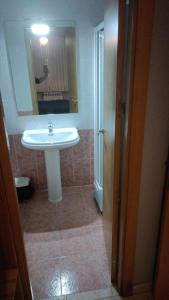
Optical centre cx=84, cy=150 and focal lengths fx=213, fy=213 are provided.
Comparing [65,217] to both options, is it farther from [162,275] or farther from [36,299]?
[162,275]

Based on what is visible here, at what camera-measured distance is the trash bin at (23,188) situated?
8.24 ft

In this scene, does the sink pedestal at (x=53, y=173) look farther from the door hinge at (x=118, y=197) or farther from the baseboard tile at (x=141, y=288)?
the baseboard tile at (x=141, y=288)

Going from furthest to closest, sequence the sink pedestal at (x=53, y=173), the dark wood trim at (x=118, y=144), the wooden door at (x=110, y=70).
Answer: the sink pedestal at (x=53, y=173) → the wooden door at (x=110, y=70) → the dark wood trim at (x=118, y=144)

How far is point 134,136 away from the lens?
1076mm

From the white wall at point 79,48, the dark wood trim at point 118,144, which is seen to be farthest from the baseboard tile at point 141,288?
the white wall at point 79,48

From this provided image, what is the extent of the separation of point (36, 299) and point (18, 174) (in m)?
1.44

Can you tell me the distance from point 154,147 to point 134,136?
0.15m

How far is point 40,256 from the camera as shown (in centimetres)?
187

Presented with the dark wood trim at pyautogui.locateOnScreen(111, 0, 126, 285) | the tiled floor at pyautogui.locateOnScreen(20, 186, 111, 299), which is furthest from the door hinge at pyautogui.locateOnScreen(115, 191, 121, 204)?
the tiled floor at pyautogui.locateOnScreen(20, 186, 111, 299)

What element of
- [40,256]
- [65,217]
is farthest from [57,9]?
[40,256]

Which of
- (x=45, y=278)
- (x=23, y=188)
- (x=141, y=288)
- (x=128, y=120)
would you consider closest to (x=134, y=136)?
(x=128, y=120)

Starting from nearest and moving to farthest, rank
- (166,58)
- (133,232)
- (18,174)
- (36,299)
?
(166,58)
(133,232)
(36,299)
(18,174)

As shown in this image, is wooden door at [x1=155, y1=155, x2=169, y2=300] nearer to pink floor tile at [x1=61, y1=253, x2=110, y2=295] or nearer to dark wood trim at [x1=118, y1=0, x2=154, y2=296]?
dark wood trim at [x1=118, y1=0, x2=154, y2=296]

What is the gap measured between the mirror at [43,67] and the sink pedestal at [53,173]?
0.50m
